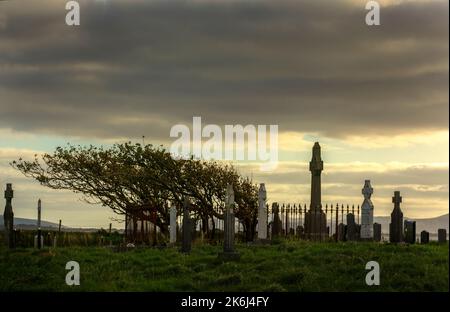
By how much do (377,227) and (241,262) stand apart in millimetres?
8225

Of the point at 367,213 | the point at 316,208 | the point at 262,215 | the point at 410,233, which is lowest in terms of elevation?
the point at 410,233

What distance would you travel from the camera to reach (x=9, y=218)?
31.1m

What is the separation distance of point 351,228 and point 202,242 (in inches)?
243

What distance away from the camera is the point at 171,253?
2406cm

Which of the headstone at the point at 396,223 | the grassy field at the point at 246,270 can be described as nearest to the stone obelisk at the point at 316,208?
the headstone at the point at 396,223

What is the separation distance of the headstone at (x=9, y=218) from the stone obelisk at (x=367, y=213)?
1453 centimetres

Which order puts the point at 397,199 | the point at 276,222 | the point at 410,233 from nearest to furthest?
the point at 397,199
the point at 410,233
the point at 276,222

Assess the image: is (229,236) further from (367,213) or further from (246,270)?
(367,213)

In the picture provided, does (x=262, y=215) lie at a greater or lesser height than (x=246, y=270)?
greater

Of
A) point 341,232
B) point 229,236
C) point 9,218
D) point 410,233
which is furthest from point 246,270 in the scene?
point 9,218

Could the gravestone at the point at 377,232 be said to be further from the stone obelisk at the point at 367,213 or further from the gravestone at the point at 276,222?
the gravestone at the point at 276,222

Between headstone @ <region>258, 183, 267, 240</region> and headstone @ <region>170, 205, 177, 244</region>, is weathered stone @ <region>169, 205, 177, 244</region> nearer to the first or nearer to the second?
headstone @ <region>170, 205, 177, 244</region>

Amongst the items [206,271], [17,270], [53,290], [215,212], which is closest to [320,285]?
[206,271]

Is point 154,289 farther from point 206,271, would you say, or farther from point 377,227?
point 377,227
